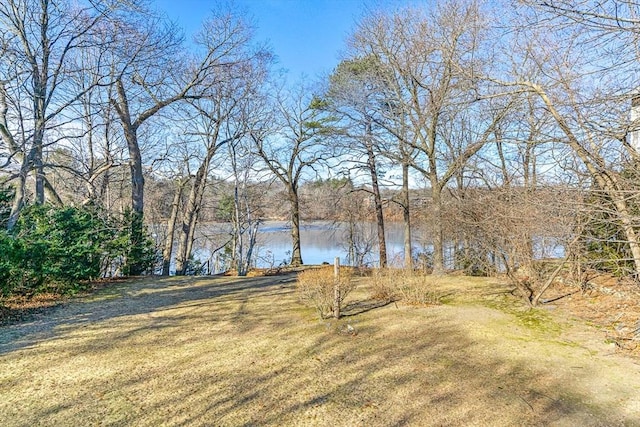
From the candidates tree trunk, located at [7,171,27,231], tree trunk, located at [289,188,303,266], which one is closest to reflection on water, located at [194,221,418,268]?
tree trunk, located at [289,188,303,266]

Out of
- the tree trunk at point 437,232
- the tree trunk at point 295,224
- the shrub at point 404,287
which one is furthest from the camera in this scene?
the tree trunk at point 295,224

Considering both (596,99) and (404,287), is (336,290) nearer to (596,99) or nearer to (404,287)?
(404,287)

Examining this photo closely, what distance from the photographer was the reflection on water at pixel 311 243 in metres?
16.6

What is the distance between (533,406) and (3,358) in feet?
17.3

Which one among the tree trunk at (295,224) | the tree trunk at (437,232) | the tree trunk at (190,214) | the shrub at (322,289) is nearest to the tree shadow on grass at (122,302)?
the shrub at (322,289)

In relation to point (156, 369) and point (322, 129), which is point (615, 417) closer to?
point (156, 369)

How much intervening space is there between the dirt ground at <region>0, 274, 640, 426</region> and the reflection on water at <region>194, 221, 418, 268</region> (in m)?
6.57

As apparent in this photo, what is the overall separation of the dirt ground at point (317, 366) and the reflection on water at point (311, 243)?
657cm

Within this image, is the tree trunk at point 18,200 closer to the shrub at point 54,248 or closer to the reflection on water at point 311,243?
the shrub at point 54,248

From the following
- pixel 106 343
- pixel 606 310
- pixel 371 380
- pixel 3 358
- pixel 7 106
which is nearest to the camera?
pixel 371 380

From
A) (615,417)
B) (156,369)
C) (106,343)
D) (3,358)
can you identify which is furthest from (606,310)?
(3,358)

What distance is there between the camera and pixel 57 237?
6676mm

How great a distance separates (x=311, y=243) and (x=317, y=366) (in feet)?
79.9

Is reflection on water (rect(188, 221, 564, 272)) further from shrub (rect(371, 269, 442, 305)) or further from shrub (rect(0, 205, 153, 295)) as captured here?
shrub (rect(0, 205, 153, 295))
